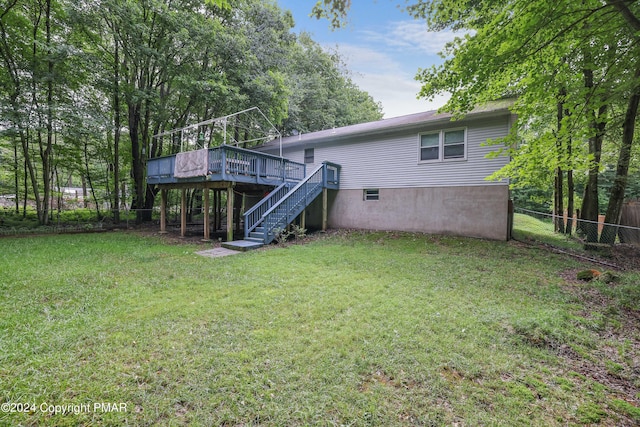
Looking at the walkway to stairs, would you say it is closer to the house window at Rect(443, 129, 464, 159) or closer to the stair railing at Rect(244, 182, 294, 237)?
the stair railing at Rect(244, 182, 294, 237)

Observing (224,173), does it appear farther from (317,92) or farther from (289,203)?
(317,92)

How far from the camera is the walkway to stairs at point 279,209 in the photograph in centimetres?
881

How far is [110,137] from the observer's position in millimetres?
14273

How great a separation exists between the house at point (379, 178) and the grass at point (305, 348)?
13.0ft

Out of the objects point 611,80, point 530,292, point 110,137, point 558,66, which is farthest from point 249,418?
point 110,137

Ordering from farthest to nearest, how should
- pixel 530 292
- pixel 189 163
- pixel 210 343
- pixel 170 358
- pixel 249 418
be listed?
pixel 189 163, pixel 530 292, pixel 210 343, pixel 170 358, pixel 249 418

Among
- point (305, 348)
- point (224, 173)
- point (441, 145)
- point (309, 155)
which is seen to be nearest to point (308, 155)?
point (309, 155)

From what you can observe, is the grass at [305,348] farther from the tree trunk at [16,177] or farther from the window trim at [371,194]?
the tree trunk at [16,177]

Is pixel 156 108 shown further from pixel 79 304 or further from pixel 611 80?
pixel 611 80

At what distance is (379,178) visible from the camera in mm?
11234

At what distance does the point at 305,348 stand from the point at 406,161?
934 cm

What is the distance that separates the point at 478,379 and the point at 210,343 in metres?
2.66

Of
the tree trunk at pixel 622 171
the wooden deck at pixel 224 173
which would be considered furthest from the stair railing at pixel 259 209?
the tree trunk at pixel 622 171

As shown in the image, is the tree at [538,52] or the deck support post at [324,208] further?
the deck support post at [324,208]
